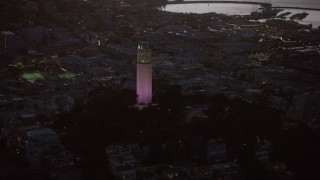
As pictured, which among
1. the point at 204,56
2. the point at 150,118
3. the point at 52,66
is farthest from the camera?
the point at 204,56

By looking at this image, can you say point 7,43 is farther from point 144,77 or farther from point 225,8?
point 225,8

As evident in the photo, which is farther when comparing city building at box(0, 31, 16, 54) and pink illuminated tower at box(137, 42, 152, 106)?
city building at box(0, 31, 16, 54)

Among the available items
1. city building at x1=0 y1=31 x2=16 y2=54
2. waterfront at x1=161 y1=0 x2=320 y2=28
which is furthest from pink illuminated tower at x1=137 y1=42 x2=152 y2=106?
waterfront at x1=161 y1=0 x2=320 y2=28

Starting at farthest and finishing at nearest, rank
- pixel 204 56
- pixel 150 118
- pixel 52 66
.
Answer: pixel 204 56 < pixel 52 66 < pixel 150 118

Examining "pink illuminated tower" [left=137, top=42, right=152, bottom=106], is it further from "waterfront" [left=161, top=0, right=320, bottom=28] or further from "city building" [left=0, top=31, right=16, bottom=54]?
"waterfront" [left=161, top=0, right=320, bottom=28]

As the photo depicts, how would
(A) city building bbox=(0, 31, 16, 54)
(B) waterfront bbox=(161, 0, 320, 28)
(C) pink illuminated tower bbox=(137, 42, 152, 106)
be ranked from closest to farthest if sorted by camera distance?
1. (C) pink illuminated tower bbox=(137, 42, 152, 106)
2. (A) city building bbox=(0, 31, 16, 54)
3. (B) waterfront bbox=(161, 0, 320, 28)

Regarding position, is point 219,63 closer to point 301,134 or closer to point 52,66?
point 52,66

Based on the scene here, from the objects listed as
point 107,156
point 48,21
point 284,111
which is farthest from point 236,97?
point 48,21

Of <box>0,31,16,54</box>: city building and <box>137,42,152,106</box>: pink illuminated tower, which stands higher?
<box>137,42,152,106</box>: pink illuminated tower

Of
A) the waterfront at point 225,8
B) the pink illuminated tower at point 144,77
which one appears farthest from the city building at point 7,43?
the waterfront at point 225,8

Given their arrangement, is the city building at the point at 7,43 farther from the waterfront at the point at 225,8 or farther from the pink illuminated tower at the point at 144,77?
the waterfront at the point at 225,8

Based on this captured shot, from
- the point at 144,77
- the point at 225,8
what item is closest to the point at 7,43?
the point at 144,77
